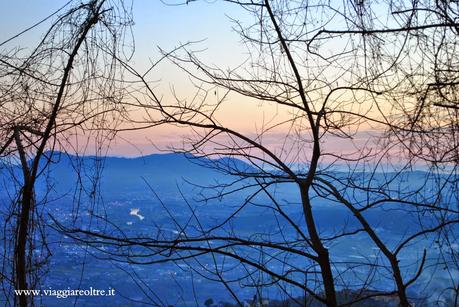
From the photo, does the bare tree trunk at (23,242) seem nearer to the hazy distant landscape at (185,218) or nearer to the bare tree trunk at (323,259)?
the hazy distant landscape at (185,218)

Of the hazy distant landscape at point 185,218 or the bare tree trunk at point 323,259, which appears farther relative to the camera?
the hazy distant landscape at point 185,218

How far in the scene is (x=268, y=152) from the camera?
60.9 inches

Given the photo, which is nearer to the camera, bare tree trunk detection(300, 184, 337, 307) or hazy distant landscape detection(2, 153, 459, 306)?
bare tree trunk detection(300, 184, 337, 307)

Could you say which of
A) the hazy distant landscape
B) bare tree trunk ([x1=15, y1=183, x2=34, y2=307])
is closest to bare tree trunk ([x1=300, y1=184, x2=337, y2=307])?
the hazy distant landscape

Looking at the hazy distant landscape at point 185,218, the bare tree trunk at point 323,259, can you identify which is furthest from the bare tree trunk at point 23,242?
the bare tree trunk at point 323,259

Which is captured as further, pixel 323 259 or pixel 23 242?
pixel 23 242

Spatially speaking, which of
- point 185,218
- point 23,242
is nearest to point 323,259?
point 185,218

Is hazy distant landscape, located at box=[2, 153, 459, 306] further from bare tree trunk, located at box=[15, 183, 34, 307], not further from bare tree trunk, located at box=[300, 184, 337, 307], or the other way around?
bare tree trunk, located at box=[300, 184, 337, 307]

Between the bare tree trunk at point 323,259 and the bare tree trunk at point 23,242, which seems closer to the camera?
the bare tree trunk at point 323,259

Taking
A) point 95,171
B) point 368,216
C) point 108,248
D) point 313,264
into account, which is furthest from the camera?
point 368,216

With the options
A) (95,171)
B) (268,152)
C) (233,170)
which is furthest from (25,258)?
(268,152)

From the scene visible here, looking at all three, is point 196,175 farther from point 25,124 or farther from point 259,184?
point 25,124

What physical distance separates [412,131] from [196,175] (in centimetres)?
99

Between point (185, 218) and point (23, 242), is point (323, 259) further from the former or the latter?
point (23, 242)
